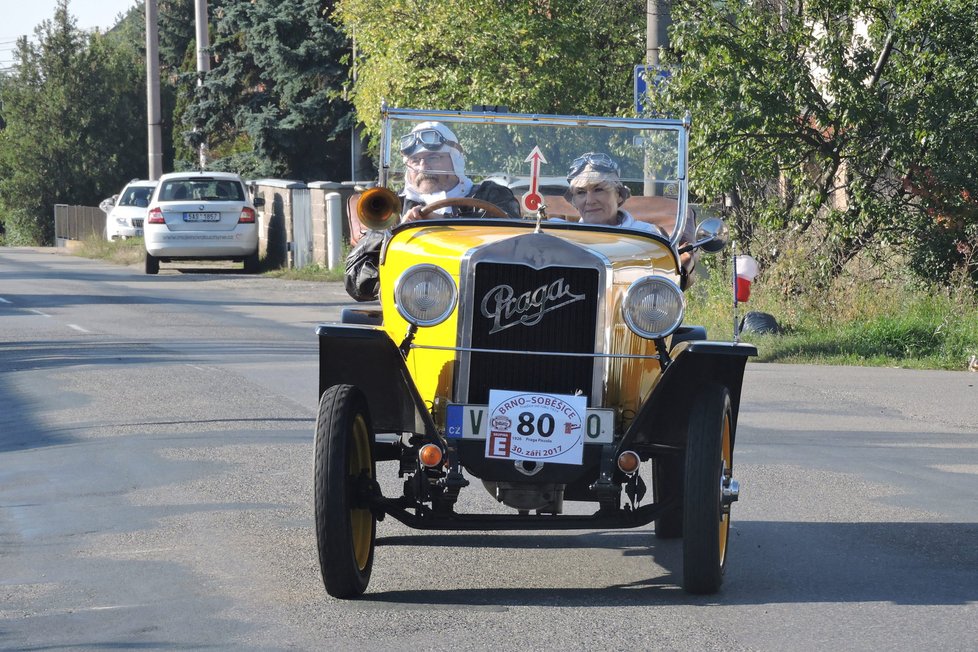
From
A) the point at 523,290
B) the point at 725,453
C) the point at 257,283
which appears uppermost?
the point at 523,290

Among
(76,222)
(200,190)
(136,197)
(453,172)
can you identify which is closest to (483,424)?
(453,172)

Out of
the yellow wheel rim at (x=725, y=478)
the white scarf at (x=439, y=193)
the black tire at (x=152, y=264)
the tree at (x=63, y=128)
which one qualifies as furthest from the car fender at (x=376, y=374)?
the tree at (x=63, y=128)

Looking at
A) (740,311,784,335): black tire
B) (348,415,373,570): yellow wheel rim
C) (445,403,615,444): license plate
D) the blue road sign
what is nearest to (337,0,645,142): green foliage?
the blue road sign

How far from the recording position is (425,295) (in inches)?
223

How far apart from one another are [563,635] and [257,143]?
3607cm

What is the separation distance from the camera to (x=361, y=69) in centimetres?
2539

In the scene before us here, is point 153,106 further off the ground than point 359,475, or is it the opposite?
point 153,106

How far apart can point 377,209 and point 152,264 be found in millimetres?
21403

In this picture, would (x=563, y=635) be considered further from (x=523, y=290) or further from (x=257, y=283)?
(x=257, y=283)

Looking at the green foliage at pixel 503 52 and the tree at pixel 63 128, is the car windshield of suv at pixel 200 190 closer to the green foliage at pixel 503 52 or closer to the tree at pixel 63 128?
the green foliage at pixel 503 52

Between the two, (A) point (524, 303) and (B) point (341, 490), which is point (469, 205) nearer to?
(A) point (524, 303)

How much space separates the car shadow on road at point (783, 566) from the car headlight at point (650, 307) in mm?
1009

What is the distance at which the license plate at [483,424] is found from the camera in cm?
554

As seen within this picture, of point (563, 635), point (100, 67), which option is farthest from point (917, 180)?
point (100, 67)
